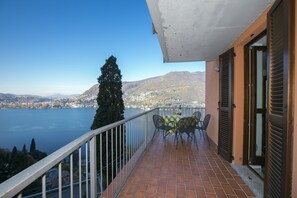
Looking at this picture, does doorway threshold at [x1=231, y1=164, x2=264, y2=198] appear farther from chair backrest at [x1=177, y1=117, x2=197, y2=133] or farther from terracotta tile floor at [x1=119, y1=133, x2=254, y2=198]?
chair backrest at [x1=177, y1=117, x2=197, y2=133]

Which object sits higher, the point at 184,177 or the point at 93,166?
the point at 93,166

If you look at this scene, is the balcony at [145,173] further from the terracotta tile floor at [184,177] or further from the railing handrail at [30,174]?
the railing handrail at [30,174]

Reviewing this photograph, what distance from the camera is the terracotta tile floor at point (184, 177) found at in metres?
2.38

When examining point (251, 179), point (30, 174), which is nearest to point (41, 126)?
point (251, 179)

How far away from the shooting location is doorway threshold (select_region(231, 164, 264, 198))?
2.38 m

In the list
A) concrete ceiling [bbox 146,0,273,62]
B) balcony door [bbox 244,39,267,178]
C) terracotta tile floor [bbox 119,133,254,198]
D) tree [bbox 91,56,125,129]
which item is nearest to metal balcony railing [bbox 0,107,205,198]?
terracotta tile floor [bbox 119,133,254,198]

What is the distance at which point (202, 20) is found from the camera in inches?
94.2

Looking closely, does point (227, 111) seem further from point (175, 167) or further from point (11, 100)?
point (11, 100)

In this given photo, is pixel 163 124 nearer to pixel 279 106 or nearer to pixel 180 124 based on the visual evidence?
pixel 180 124

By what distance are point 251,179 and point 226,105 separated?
1.51 meters

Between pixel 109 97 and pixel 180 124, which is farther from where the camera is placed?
pixel 109 97

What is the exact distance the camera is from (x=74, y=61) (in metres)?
19.8

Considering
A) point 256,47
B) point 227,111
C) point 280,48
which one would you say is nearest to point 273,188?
point 280,48

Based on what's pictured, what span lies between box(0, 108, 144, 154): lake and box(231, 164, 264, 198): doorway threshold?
34.9 feet
